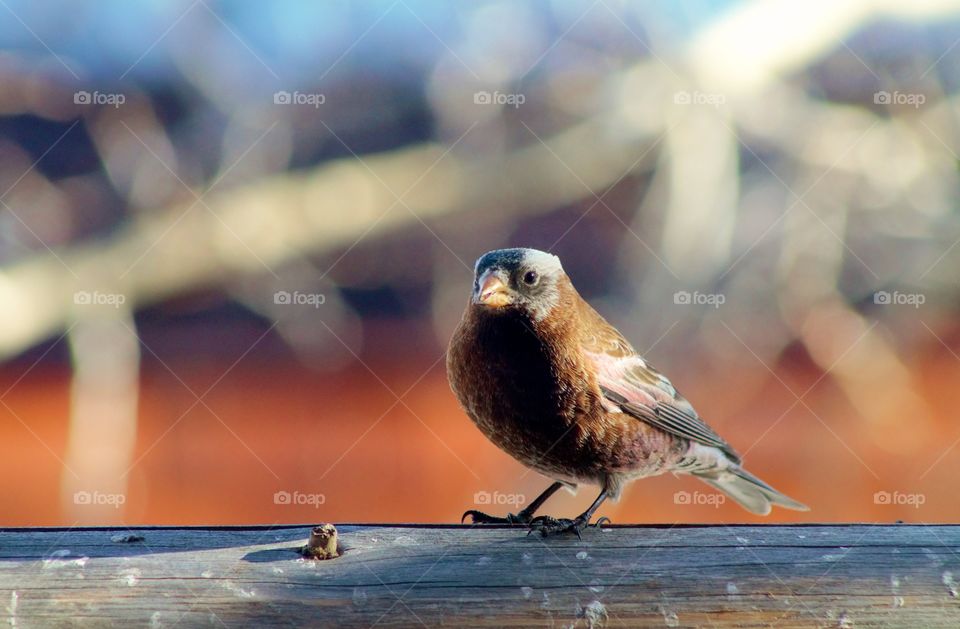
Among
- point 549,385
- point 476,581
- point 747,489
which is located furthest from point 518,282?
point 747,489

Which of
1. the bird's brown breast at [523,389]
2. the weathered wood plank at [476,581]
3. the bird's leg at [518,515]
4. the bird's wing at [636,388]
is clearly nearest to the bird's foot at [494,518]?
the bird's leg at [518,515]

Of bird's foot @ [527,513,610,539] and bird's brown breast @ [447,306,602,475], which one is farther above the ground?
bird's brown breast @ [447,306,602,475]

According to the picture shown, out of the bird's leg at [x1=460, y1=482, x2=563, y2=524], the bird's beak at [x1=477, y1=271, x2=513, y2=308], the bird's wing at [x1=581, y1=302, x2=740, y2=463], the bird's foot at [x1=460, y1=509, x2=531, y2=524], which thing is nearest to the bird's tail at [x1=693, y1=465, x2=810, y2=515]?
the bird's wing at [x1=581, y1=302, x2=740, y2=463]

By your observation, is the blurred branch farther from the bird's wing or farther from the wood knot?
the wood knot

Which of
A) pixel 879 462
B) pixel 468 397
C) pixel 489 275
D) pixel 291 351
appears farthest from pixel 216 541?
pixel 879 462

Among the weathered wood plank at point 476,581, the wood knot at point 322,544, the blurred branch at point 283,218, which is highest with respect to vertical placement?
the blurred branch at point 283,218

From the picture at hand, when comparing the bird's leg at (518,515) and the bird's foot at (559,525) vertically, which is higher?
the bird's leg at (518,515)

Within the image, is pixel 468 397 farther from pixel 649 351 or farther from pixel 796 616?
pixel 649 351

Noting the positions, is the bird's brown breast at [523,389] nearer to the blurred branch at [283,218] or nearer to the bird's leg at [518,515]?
the bird's leg at [518,515]
